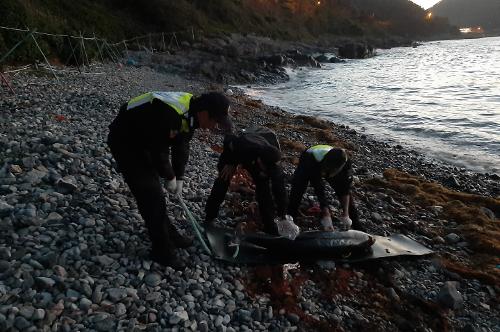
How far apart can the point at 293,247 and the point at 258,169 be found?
141 centimetres

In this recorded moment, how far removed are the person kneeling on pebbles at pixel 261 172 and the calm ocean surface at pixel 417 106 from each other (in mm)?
10936

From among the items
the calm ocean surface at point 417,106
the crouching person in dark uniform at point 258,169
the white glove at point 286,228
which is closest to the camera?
the crouching person in dark uniform at point 258,169

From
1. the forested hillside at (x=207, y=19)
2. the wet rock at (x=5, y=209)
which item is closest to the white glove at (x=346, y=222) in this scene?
the wet rock at (x=5, y=209)

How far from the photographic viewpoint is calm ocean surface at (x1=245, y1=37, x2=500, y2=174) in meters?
17.6

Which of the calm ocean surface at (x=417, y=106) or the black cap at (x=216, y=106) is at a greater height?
the black cap at (x=216, y=106)

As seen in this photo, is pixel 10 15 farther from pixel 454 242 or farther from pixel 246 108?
pixel 454 242

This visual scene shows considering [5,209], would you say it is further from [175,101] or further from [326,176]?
[326,176]

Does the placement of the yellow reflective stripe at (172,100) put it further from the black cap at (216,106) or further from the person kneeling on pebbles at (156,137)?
the black cap at (216,106)

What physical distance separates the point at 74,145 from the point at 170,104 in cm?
484

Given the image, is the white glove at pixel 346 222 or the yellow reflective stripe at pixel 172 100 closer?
the yellow reflective stripe at pixel 172 100

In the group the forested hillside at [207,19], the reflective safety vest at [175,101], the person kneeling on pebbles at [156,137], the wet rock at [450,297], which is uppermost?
the forested hillside at [207,19]

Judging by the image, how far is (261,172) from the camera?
6719 millimetres

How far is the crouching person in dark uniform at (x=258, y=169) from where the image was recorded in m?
6.56

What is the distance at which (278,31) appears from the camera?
81.0 m
